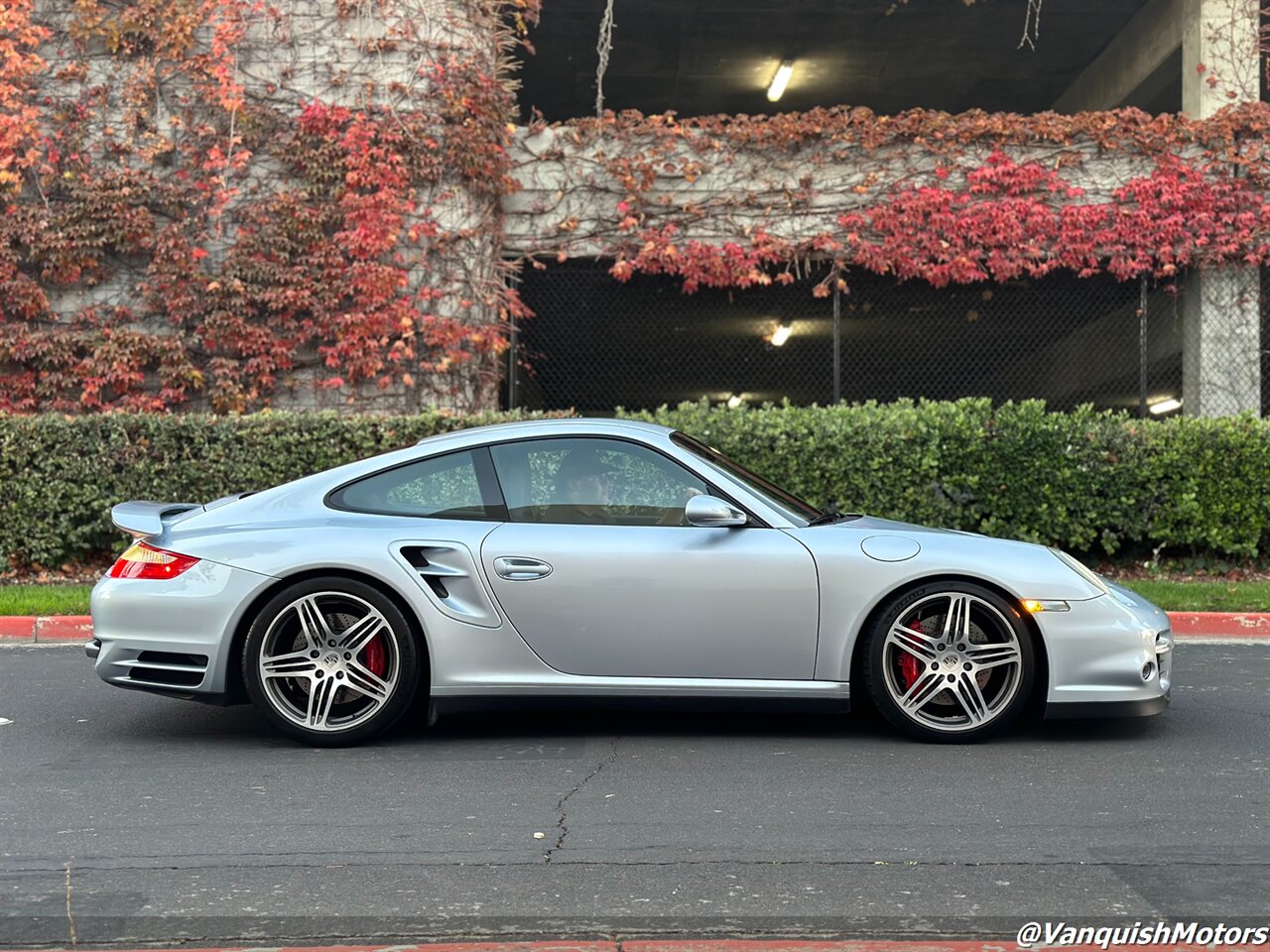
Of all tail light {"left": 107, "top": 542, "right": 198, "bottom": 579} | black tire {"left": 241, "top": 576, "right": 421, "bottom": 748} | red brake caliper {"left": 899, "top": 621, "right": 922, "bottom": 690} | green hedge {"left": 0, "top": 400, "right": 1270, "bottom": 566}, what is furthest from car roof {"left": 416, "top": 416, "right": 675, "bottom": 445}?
green hedge {"left": 0, "top": 400, "right": 1270, "bottom": 566}

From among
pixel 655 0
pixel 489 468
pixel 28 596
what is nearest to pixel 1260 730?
pixel 489 468

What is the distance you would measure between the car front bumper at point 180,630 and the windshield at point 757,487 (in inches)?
76.4

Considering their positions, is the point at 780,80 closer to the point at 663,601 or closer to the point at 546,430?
the point at 546,430

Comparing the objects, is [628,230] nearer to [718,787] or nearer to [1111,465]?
[1111,465]

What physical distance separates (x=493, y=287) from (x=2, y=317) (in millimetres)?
5103

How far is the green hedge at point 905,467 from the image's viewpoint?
11969 millimetres

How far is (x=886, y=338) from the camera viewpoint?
57.5 feet

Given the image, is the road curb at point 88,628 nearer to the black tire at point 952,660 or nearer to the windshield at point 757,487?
the black tire at point 952,660

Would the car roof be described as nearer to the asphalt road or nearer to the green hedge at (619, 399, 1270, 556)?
the asphalt road

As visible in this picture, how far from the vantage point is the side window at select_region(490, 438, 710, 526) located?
5914mm

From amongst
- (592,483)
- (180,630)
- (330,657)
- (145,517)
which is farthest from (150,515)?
(592,483)

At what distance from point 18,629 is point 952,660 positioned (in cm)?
686

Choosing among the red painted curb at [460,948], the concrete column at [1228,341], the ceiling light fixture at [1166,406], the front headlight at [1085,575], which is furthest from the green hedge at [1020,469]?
the red painted curb at [460,948]

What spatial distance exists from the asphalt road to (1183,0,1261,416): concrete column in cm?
964
